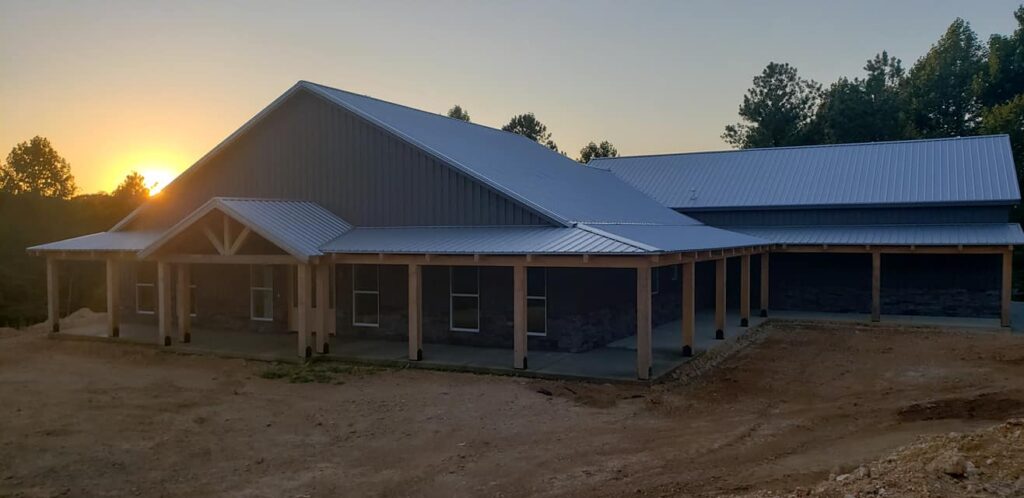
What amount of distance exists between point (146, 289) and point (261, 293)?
4656 mm

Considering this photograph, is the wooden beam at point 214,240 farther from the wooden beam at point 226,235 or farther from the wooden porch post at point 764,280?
the wooden porch post at point 764,280

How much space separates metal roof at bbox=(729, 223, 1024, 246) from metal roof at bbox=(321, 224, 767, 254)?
581cm

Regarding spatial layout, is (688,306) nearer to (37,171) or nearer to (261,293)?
(261,293)

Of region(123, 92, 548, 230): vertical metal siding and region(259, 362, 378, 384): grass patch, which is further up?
region(123, 92, 548, 230): vertical metal siding

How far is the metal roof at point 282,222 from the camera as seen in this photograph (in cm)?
1552

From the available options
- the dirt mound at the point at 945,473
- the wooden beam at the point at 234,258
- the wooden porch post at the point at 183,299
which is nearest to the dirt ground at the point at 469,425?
the dirt mound at the point at 945,473

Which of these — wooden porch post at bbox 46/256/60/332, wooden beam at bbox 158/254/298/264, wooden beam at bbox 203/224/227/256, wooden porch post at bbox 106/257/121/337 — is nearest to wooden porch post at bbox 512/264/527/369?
wooden beam at bbox 158/254/298/264

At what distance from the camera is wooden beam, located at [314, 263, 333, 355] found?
1563 cm

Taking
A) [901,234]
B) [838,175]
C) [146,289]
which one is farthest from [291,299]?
[838,175]

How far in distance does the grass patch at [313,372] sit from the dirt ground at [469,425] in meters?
0.07

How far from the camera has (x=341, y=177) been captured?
61.4ft

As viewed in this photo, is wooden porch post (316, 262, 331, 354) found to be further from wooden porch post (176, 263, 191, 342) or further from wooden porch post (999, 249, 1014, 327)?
wooden porch post (999, 249, 1014, 327)

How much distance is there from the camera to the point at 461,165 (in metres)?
16.8

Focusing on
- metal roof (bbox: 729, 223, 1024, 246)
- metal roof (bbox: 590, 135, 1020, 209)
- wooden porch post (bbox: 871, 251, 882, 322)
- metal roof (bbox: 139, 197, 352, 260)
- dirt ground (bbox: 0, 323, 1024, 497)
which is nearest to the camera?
dirt ground (bbox: 0, 323, 1024, 497)
